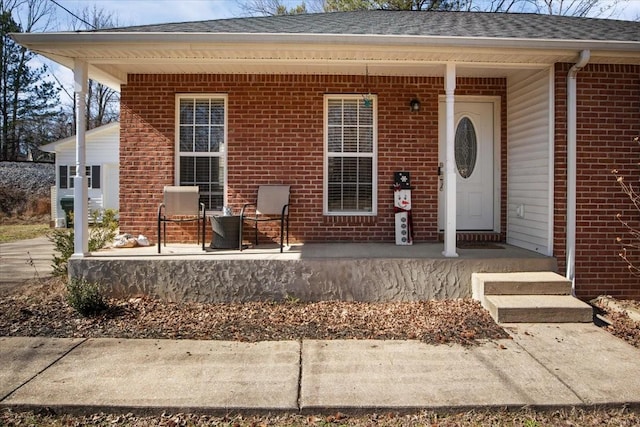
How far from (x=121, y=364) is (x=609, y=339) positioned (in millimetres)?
4266

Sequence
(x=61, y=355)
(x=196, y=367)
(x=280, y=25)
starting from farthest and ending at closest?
(x=280, y=25) < (x=61, y=355) < (x=196, y=367)

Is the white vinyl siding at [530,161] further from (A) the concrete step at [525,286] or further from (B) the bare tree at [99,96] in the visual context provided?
(B) the bare tree at [99,96]

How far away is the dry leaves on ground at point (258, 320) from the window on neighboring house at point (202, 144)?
204 centimetres

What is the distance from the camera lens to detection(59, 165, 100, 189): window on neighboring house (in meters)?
16.0

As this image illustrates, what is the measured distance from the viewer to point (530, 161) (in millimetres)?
6344

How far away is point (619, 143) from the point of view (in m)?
5.90

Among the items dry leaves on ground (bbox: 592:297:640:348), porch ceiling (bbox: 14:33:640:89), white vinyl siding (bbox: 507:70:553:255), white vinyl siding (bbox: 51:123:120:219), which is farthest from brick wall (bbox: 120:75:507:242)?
white vinyl siding (bbox: 51:123:120:219)

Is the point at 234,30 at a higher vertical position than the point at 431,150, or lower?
higher

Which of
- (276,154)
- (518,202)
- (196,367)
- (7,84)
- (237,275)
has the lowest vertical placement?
(196,367)

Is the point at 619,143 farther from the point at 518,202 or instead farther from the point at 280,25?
the point at 280,25

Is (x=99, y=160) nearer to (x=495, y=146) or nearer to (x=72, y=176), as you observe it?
(x=72, y=176)

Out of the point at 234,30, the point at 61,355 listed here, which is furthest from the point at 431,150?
the point at 61,355

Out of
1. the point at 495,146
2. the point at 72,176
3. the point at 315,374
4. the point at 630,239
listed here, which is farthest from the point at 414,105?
the point at 72,176

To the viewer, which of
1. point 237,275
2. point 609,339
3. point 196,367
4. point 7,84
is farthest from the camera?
point 7,84
